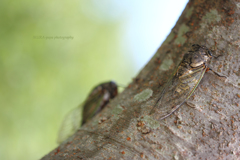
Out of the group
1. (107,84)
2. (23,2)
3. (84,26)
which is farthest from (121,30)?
(107,84)

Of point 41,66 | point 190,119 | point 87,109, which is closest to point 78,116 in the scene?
point 87,109

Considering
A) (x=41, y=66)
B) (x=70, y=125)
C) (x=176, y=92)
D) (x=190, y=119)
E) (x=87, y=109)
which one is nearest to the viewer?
(x=190, y=119)

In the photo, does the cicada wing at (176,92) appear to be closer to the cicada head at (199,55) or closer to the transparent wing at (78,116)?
the cicada head at (199,55)

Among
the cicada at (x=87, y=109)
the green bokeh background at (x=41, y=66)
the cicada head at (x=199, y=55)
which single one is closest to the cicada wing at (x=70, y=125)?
the cicada at (x=87, y=109)

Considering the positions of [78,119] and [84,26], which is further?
[84,26]

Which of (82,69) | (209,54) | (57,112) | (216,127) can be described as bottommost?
(57,112)

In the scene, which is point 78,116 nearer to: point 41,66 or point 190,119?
point 190,119

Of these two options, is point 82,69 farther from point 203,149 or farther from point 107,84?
point 203,149
